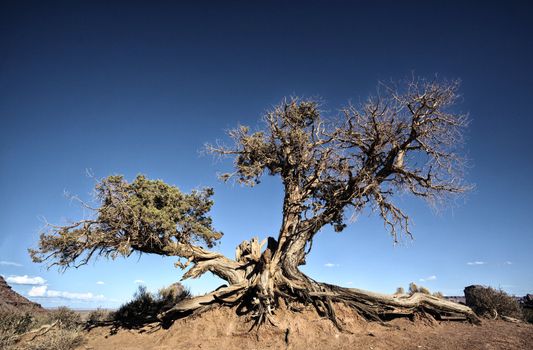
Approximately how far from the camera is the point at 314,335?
398 inches

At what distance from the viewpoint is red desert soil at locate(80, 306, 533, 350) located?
8953 millimetres

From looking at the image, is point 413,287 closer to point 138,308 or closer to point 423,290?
point 423,290

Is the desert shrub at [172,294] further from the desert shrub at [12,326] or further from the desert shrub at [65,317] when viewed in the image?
the desert shrub at [12,326]

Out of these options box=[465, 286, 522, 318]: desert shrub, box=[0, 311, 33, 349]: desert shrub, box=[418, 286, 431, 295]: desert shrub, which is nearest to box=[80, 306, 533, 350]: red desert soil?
box=[0, 311, 33, 349]: desert shrub

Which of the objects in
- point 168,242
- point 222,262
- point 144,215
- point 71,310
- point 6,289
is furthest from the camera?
point 6,289

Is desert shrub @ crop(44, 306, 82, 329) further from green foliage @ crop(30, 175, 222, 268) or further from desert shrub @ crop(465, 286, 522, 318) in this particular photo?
desert shrub @ crop(465, 286, 522, 318)

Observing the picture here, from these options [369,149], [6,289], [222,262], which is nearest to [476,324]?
[369,149]

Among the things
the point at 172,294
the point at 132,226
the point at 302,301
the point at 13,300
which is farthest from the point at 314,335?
the point at 13,300

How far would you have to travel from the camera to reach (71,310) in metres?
17.0

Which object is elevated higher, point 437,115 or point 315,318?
point 437,115

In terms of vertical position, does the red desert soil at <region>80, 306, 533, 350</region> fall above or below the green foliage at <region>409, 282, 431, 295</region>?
below

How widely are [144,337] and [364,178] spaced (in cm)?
1005

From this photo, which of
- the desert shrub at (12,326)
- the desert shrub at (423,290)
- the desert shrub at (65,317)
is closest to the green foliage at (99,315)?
the desert shrub at (65,317)

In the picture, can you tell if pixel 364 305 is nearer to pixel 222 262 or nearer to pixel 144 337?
pixel 222 262
